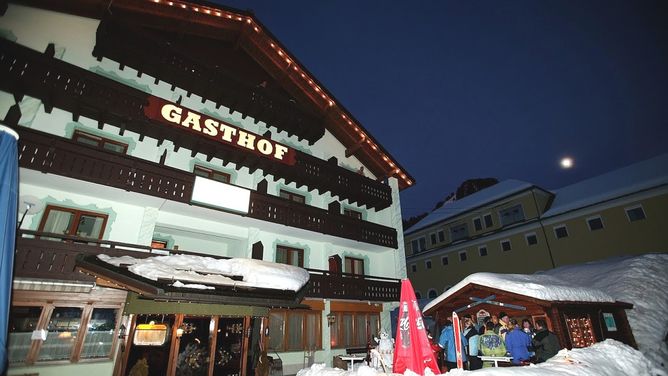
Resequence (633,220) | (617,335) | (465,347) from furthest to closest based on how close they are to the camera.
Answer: (633,220) < (617,335) < (465,347)

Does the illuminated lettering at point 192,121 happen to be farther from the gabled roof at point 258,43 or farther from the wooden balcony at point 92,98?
the gabled roof at point 258,43

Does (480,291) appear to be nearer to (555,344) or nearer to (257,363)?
(555,344)

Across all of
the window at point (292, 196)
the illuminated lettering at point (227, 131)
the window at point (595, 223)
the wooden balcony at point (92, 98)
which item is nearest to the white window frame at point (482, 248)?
the window at point (595, 223)

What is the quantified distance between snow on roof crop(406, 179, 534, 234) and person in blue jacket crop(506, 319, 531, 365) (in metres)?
25.1

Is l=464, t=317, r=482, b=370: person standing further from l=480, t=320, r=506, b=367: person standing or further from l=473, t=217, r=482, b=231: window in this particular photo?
l=473, t=217, r=482, b=231: window

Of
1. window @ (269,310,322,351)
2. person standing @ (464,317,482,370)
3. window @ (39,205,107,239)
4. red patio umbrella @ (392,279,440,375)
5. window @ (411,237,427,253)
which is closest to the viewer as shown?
red patio umbrella @ (392,279,440,375)

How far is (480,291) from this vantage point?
43.8 ft

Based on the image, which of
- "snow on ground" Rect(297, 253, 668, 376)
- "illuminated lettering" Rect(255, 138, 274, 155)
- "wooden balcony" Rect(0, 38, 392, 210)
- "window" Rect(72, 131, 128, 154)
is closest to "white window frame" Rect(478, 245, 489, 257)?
"snow on ground" Rect(297, 253, 668, 376)

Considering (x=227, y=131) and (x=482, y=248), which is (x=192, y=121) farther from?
(x=482, y=248)

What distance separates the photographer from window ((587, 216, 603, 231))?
24828 millimetres

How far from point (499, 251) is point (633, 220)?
10.3m

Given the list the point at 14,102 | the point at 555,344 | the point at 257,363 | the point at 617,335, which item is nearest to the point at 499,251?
the point at 617,335

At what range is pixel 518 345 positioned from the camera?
912cm

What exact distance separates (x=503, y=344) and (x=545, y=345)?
112 centimetres
